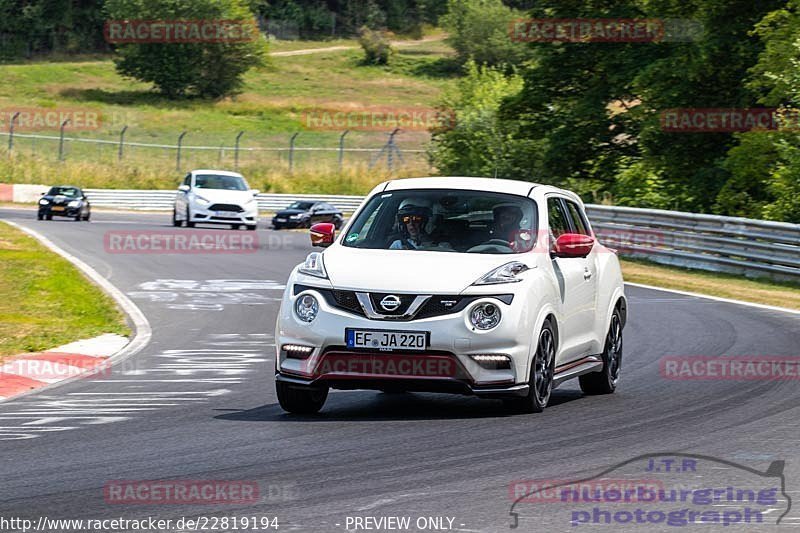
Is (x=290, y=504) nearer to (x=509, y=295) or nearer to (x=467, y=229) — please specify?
(x=509, y=295)

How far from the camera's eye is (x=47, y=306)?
18.2 metres

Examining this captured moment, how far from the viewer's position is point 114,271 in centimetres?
2525

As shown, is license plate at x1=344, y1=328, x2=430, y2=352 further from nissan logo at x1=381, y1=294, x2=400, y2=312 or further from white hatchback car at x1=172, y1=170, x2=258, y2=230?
white hatchback car at x1=172, y1=170, x2=258, y2=230

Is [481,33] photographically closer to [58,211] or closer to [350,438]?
[58,211]

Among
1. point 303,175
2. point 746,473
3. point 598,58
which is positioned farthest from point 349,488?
point 303,175

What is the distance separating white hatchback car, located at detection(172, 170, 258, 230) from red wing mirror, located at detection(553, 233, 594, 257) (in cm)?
2809

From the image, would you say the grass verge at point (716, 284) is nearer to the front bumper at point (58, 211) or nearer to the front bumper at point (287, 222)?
the front bumper at point (287, 222)

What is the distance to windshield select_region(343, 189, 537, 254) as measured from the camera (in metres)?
10.2

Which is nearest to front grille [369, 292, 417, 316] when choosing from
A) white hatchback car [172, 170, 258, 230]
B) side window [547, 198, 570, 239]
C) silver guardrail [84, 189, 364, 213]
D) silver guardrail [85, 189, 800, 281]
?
side window [547, 198, 570, 239]

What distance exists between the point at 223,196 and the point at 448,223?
28.5 meters

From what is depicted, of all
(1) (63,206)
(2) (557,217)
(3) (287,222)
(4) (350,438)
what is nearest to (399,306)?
(4) (350,438)

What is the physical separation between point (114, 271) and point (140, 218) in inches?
968

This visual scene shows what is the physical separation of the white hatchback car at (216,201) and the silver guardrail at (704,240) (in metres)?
10.5

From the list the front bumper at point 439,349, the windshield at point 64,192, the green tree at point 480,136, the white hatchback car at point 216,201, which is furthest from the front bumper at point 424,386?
the green tree at point 480,136
